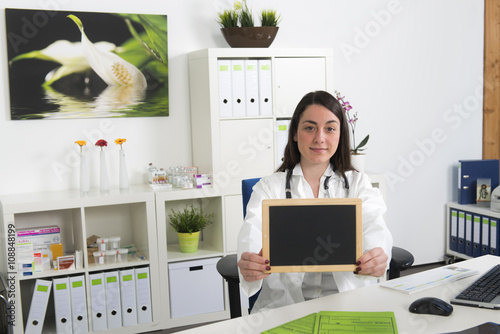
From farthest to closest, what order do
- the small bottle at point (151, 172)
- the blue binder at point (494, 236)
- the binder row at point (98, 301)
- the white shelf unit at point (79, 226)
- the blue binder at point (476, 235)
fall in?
the blue binder at point (476, 235) → the blue binder at point (494, 236) → the small bottle at point (151, 172) → the binder row at point (98, 301) → the white shelf unit at point (79, 226)

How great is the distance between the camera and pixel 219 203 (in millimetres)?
3436

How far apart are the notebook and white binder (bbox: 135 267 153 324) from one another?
5.69ft

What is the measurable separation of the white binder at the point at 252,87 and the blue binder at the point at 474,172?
5.86ft

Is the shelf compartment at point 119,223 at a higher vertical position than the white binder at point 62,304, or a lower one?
higher

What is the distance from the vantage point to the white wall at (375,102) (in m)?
3.34

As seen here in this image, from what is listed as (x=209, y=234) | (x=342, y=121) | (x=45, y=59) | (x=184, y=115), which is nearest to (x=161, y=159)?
(x=184, y=115)

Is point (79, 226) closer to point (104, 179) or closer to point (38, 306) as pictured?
point (104, 179)

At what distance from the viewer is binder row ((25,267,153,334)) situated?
307 centimetres

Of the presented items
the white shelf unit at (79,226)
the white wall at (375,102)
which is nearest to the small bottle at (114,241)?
the white shelf unit at (79,226)

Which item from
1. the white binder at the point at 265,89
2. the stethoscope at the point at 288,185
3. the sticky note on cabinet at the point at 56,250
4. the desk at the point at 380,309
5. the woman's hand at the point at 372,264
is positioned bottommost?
the sticky note on cabinet at the point at 56,250

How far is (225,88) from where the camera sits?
3.38m

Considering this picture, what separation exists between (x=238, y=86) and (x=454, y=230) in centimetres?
217

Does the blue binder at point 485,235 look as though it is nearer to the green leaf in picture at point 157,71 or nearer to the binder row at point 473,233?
the binder row at point 473,233

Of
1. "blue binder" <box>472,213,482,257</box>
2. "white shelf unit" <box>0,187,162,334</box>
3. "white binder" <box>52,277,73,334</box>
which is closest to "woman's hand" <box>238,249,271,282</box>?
"white shelf unit" <box>0,187,162,334</box>
